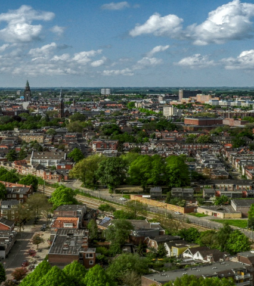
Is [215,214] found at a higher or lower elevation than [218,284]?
lower

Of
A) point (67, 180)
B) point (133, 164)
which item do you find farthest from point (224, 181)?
point (67, 180)

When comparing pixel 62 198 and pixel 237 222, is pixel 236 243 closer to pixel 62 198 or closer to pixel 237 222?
pixel 237 222

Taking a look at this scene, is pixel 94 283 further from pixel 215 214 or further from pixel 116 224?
pixel 215 214

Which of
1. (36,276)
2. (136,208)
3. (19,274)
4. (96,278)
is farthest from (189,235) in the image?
(36,276)

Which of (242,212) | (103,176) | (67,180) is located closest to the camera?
(242,212)

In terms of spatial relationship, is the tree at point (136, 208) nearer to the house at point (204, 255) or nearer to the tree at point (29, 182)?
the house at point (204, 255)

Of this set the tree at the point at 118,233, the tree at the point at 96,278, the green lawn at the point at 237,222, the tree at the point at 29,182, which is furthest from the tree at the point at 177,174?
the tree at the point at 96,278
